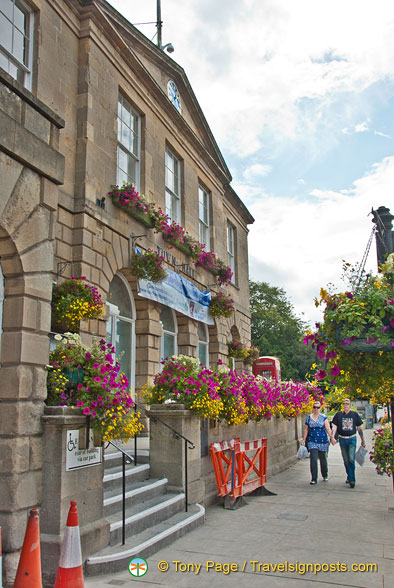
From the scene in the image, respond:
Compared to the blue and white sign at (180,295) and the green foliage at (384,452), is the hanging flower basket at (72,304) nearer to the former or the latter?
the blue and white sign at (180,295)

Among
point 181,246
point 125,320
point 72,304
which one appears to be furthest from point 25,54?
point 181,246

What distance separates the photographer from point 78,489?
5.16 meters

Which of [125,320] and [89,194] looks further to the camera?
[125,320]

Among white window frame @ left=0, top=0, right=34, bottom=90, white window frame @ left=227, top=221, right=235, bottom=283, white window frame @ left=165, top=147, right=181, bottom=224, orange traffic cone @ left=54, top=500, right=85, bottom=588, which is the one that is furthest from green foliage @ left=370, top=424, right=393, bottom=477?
white window frame @ left=227, top=221, right=235, bottom=283

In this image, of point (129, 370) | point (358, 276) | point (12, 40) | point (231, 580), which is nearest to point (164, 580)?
point (231, 580)

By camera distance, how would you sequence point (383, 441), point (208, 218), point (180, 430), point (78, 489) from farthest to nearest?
point (208, 218)
point (383, 441)
point (180, 430)
point (78, 489)

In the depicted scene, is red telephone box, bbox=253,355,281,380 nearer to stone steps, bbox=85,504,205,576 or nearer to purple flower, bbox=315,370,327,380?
stone steps, bbox=85,504,205,576

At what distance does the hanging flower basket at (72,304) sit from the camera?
8.13 m

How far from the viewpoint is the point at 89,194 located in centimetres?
974

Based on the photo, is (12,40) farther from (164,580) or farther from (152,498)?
(164,580)

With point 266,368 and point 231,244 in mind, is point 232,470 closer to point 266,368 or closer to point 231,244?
point 231,244

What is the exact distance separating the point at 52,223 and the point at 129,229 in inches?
216

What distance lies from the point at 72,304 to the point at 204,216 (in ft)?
32.0

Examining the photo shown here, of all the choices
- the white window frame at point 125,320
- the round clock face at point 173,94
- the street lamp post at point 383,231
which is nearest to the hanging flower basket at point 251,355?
the white window frame at point 125,320
